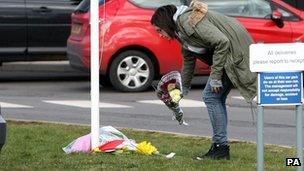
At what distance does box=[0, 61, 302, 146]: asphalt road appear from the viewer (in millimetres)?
9805

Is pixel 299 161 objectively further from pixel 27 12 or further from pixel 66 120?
pixel 27 12

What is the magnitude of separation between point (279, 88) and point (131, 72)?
27.1 ft

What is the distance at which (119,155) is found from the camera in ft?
24.0

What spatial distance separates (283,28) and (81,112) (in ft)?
14.1

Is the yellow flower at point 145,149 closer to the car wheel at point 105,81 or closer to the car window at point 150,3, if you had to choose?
the car wheel at point 105,81

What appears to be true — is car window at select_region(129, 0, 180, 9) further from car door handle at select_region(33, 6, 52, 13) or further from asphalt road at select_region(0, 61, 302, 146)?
car door handle at select_region(33, 6, 52, 13)

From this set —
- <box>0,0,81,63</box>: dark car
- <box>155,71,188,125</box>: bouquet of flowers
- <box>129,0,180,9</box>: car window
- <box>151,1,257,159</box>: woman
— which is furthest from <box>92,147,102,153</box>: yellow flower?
<box>0,0,81,63</box>: dark car

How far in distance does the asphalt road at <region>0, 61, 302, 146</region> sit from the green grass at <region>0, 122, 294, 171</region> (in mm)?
861

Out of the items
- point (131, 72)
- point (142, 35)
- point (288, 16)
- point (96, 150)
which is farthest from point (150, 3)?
point (96, 150)

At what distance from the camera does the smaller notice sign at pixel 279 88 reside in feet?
17.8

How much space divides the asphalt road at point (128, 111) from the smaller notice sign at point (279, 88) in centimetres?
341

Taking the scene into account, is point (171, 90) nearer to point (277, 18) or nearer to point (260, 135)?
point (260, 135)

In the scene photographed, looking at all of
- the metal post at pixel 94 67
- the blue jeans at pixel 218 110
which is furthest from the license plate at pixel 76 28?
the blue jeans at pixel 218 110

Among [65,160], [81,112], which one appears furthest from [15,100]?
[65,160]
